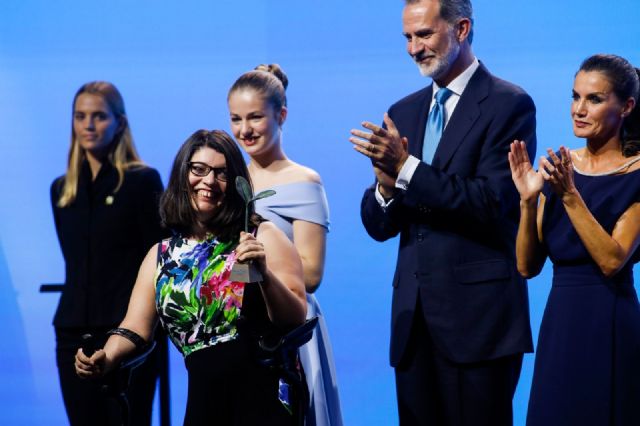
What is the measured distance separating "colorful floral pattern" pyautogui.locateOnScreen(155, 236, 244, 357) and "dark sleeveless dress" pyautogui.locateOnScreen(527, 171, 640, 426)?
0.84m

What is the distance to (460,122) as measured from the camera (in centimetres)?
294

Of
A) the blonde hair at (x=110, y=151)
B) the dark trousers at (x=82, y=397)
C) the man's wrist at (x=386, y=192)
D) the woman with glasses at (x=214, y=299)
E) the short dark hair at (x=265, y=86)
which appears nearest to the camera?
the woman with glasses at (x=214, y=299)

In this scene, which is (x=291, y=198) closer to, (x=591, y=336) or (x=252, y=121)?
(x=252, y=121)

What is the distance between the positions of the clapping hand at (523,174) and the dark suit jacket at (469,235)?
0.11 m

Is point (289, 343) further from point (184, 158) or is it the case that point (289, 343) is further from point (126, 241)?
point (126, 241)

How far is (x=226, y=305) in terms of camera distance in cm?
261

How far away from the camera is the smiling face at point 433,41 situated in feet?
9.81

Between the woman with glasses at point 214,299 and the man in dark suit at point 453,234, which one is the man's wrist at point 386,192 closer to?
the man in dark suit at point 453,234

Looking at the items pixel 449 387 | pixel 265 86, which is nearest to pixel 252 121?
pixel 265 86

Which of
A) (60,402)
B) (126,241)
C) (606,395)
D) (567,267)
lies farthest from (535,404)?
(60,402)

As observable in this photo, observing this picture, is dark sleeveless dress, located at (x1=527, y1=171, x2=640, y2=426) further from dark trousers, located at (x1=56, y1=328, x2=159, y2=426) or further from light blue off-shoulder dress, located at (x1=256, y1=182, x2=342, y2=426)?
dark trousers, located at (x1=56, y1=328, x2=159, y2=426)

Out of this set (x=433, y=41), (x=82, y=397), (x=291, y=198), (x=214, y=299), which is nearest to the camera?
(x=214, y=299)

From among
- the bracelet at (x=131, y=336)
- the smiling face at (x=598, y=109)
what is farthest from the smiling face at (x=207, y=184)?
the smiling face at (x=598, y=109)

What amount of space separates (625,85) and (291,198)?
3.53 ft
